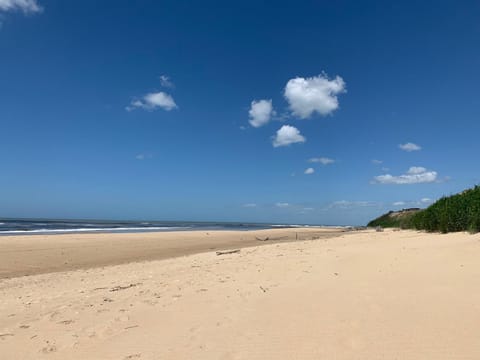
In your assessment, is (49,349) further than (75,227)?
No

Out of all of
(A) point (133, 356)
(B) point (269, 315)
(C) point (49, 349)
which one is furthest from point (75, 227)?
(A) point (133, 356)

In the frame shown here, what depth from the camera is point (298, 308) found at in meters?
5.44

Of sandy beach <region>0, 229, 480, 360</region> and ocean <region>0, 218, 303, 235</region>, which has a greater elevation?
ocean <region>0, 218, 303, 235</region>

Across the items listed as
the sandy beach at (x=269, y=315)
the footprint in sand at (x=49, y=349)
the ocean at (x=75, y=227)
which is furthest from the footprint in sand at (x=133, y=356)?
the ocean at (x=75, y=227)

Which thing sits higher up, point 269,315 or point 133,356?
point 269,315

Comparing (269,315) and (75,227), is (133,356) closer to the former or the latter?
(269,315)

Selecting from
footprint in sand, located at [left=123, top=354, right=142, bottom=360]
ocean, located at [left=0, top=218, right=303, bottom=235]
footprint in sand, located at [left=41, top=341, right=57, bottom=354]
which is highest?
ocean, located at [left=0, top=218, right=303, bottom=235]

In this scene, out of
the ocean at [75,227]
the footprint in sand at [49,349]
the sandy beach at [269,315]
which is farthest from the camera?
the ocean at [75,227]

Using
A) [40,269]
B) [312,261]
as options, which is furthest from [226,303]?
[40,269]

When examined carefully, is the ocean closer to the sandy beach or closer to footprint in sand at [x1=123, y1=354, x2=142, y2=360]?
the sandy beach

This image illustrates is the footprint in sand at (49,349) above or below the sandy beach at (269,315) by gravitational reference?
below

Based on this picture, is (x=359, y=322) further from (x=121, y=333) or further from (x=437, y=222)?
(x=437, y=222)

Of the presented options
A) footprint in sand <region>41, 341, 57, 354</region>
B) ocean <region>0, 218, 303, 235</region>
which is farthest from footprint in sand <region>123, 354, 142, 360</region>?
ocean <region>0, 218, 303, 235</region>

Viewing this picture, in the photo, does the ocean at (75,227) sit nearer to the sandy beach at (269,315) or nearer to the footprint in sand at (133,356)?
the sandy beach at (269,315)
